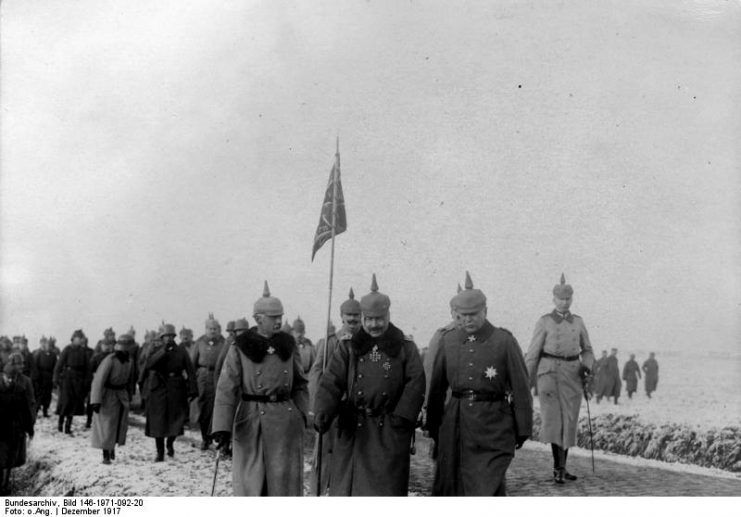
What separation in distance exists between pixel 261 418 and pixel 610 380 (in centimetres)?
1662

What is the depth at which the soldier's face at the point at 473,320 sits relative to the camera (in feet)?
21.0

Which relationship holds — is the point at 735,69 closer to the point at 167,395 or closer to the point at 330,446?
the point at 330,446

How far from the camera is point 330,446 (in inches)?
278

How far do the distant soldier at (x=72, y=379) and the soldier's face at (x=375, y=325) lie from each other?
11.1 m

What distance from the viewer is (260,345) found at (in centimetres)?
695

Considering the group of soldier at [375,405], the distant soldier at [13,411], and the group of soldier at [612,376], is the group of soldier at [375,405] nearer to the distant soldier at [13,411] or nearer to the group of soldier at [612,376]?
the distant soldier at [13,411]

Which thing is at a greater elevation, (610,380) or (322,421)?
(610,380)

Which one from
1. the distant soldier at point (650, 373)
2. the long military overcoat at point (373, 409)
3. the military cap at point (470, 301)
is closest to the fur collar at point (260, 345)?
the long military overcoat at point (373, 409)

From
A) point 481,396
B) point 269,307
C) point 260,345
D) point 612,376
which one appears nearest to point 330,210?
point 269,307

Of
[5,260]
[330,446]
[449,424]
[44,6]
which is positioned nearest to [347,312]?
[330,446]

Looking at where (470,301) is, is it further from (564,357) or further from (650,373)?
(650,373)

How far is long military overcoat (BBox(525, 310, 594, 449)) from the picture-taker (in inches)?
340

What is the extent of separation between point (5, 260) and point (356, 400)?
5.69 metres

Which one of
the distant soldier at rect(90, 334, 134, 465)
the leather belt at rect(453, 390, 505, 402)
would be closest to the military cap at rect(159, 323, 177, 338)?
the distant soldier at rect(90, 334, 134, 465)
